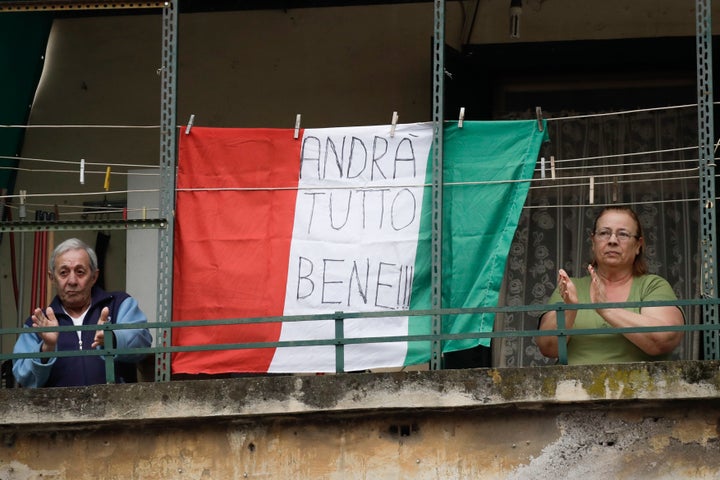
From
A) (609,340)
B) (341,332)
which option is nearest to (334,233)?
(341,332)

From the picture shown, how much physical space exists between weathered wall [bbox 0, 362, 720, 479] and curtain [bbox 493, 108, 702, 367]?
7.39 ft

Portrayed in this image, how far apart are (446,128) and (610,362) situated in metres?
1.58

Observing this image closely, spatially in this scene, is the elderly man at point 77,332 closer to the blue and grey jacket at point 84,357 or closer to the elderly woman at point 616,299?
the blue and grey jacket at point 84,357

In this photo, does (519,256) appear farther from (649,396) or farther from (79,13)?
(79,13)

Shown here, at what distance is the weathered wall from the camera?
8102 millimetres

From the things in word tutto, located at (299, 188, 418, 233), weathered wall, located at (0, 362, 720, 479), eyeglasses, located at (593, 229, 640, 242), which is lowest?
weathered wall, located at (0, 362, 720, 479)

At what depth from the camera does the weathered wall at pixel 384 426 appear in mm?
8102

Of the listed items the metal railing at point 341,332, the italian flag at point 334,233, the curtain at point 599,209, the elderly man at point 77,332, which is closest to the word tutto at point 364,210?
the italian flag at point 334,233

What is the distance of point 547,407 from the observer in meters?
8.18

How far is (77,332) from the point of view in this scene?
8.93 meters

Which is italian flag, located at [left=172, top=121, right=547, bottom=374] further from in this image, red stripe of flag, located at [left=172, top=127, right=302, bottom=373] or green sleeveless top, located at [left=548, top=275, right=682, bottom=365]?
green sleeveless top, located at [left=548, top=275, right=682, bottom=365]

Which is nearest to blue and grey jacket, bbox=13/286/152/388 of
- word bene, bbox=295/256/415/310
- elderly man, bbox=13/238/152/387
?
elderly man, bbox=13/238/152/387

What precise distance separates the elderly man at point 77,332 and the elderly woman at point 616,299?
2.29 m

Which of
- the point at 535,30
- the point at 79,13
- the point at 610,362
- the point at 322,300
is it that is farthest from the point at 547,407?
the point at 79,13
